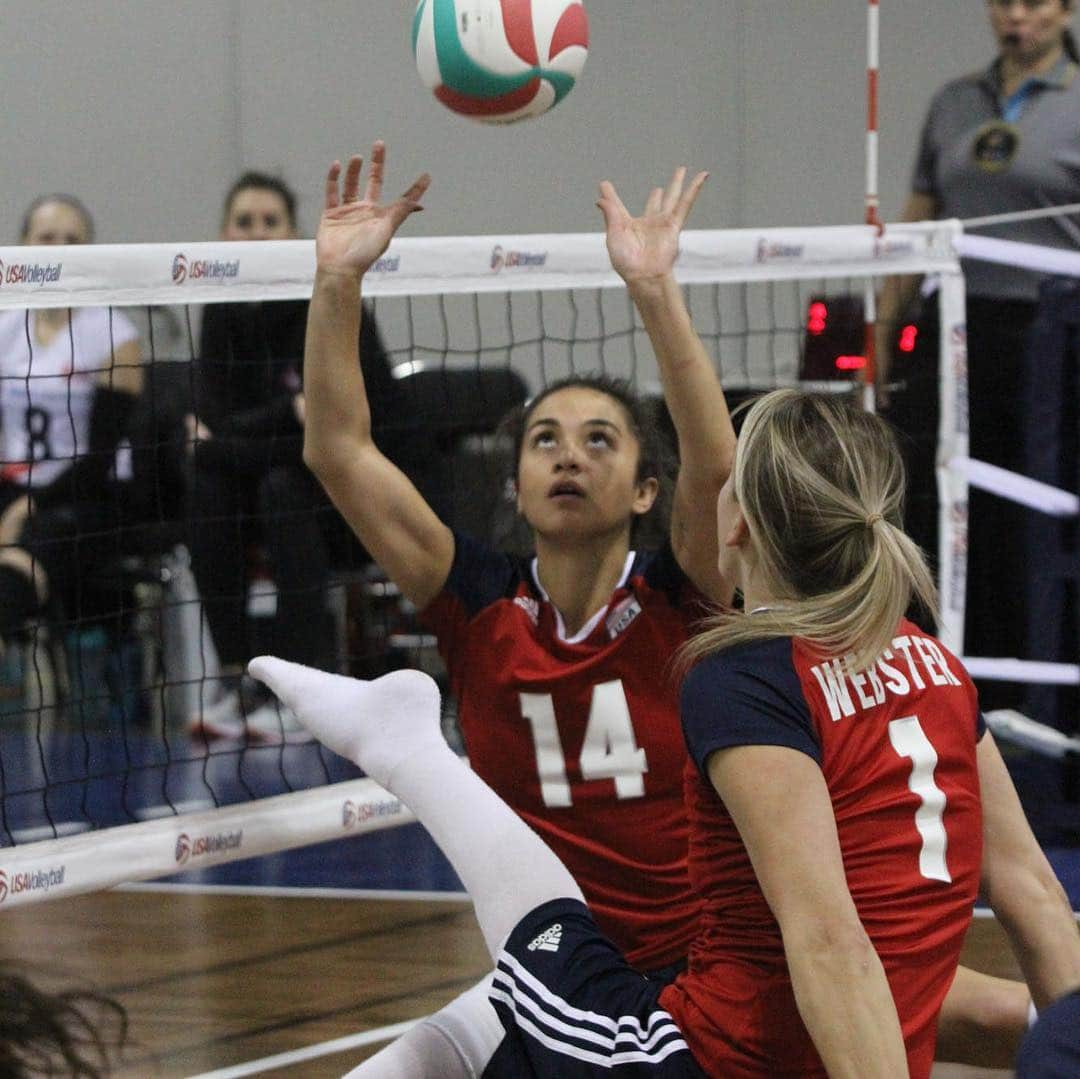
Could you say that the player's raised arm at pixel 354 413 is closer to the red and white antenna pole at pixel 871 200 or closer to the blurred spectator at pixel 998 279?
the red and white antenna pole at pixel 871 200

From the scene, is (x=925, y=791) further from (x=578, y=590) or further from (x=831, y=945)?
(x=578, y=590)

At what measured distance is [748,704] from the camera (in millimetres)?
2045

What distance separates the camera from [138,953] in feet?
13.0

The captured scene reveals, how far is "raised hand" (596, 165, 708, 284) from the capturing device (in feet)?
9.05

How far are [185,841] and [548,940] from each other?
1284 mm

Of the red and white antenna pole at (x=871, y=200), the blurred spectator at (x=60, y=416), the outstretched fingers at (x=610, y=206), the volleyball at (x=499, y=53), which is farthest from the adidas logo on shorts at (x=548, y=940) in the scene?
the blurred spectator at (x=60, y=416)

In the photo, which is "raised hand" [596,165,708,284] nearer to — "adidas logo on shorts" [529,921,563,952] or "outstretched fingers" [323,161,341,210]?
"outstretched fingers" [323,161,341,210]

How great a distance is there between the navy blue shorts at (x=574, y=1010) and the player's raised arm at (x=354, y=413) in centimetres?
77

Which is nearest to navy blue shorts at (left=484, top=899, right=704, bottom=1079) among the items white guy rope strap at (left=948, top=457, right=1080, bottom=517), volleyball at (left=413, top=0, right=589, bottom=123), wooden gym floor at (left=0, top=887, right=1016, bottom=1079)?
wooden gym floor at (left=0, top=887, right=1016, bottom=1079)

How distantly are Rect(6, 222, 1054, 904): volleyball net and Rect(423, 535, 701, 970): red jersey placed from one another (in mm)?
796

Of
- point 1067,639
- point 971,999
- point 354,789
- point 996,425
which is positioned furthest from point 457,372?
point 971,999

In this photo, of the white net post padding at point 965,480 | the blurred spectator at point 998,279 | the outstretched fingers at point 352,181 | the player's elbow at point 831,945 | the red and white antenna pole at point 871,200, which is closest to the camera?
the player's elbow at point 831,945

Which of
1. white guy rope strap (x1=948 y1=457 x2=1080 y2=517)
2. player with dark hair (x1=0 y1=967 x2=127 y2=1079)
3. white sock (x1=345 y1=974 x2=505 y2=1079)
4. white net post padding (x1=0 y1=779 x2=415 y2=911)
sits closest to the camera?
player with dark hair (x1=0 y1=967 x2=127 y2=1079)

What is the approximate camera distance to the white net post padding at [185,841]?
3242 mm
